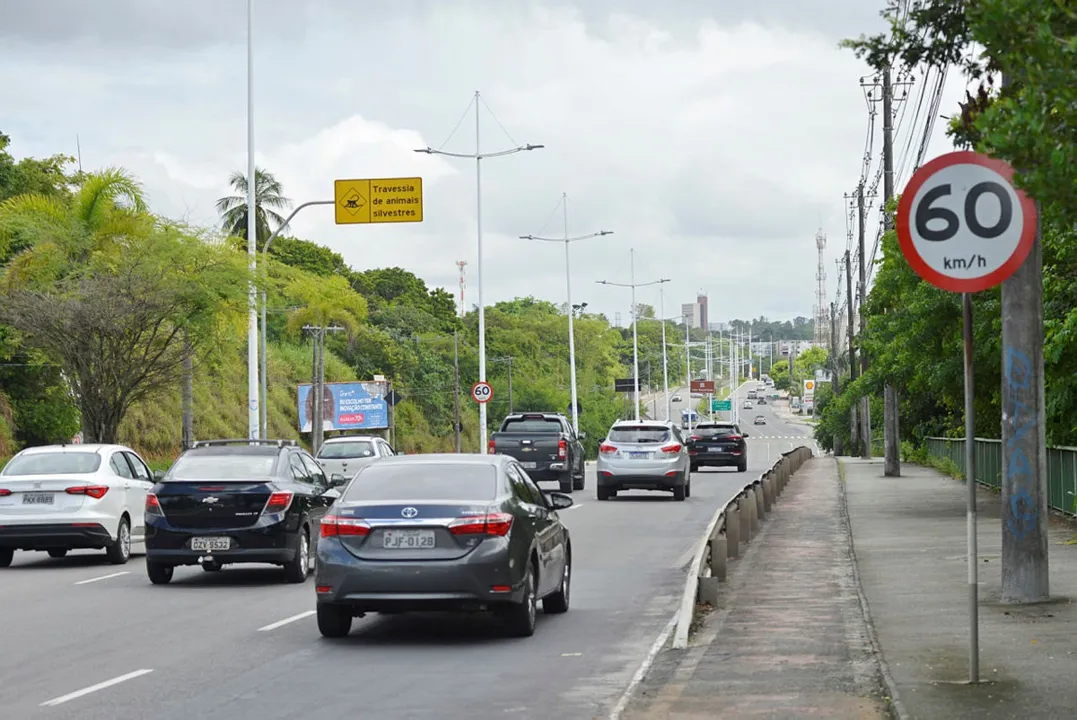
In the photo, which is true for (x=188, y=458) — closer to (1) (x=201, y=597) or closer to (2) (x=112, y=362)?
(1) (x=201, y=597)

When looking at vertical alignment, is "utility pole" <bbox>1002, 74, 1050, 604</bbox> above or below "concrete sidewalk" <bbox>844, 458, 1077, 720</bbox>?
above

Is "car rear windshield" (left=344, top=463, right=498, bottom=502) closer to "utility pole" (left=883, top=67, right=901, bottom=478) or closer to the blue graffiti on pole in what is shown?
the blue graffiti on pole

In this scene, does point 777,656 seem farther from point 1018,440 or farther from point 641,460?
point 641,460

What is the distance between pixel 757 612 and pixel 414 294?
325ft

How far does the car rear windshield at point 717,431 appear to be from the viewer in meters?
51.6

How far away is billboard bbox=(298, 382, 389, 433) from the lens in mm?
85062

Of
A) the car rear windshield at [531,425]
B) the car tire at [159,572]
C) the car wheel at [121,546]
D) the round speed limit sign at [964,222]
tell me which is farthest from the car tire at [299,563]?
the car rear windshield at [531,425]

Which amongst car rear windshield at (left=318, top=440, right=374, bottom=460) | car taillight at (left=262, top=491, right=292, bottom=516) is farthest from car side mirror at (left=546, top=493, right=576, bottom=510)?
car rear windshield at (left=318, top=440, right=374, bottom=460)

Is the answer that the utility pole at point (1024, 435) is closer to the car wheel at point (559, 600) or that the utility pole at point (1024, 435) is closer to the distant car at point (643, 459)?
the car wheel at point (559, 600)

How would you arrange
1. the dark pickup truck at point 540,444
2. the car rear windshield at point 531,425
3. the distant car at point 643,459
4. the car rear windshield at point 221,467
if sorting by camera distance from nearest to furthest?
the car rear windshield at point 221,467 → the distant car at point 643,459 → the dark pickup truck at point 540,444 → the car rear windshield at point 531,425

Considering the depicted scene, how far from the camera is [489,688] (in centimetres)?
1083

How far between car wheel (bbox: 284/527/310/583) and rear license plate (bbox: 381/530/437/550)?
5.42 m

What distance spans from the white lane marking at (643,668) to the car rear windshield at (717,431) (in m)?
36.6

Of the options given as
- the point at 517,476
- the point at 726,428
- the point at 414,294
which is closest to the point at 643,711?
the point at 517,476
